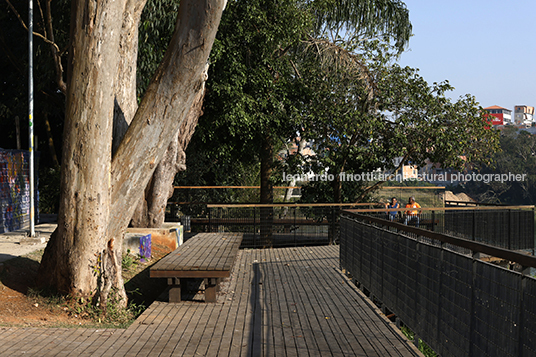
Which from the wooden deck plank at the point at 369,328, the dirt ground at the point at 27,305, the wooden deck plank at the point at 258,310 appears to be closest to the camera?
the wooden deck plank at the point at 369,328

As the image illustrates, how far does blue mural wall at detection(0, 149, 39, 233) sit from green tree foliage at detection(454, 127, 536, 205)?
181 feet

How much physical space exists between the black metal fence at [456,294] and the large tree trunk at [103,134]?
346 cm

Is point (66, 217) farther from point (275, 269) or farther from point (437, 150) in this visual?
point (437, 150)

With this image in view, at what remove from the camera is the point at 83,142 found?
6695 mm

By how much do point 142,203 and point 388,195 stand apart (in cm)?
1406

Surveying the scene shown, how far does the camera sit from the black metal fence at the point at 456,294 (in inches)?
135

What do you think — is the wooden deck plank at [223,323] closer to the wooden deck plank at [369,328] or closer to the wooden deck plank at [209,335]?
the wooden deck plank at [209,335]

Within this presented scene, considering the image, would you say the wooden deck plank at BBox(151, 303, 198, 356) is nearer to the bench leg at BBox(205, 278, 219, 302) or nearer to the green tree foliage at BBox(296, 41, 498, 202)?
the bench leg at BBox(205, 278, 219, 302)

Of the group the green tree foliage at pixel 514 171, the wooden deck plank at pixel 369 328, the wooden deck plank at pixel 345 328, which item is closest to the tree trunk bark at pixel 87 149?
the wooden deck plank at pixel 345 328

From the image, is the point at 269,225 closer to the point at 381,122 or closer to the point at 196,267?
the point at 381,122

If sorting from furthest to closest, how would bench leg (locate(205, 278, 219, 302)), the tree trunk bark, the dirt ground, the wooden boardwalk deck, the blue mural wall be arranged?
1. the blue mural wall
2. bench leg (locate(205, 278, 219, 302))
3. the tree trunk bark
4. the dirt ground
5. the wooden boardwalk deck

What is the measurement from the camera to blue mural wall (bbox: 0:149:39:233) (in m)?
13.6

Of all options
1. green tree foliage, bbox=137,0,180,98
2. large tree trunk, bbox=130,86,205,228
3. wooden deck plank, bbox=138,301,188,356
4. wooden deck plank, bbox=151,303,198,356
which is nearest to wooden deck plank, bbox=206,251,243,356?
wooden deck plank, bbox=151,303,198,356

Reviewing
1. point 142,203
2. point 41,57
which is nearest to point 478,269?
point 142,203
